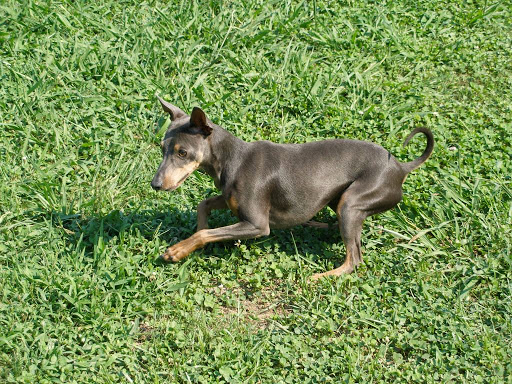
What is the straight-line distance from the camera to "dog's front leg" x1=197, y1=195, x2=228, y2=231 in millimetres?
6531

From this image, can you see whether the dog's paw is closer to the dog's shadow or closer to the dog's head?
the dog's shadow

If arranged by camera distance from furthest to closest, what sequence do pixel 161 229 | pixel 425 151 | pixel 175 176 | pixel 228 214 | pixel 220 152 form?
pixel 228 214, pixel 161 229, pixel 425 151, pixel 220 152, pixel 175 176

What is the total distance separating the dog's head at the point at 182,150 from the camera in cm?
595

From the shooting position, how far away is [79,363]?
17.0 feet

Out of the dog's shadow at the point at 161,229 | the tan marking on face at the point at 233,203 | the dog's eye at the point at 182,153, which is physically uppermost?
the dog's eye at the point at 182,153

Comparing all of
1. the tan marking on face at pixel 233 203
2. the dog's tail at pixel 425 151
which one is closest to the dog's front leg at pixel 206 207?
the tan marking on face at pixel 233 203

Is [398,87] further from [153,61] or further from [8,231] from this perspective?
Result: [8,231]

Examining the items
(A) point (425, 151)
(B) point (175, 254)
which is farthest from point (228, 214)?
(A) point (425, 151)

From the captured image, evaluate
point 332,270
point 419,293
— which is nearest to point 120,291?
point 332,270

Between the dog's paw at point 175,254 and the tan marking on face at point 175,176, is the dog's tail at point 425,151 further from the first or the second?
the dog's paw at point 175,254

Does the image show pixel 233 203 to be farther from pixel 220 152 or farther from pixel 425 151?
pixel 425 151

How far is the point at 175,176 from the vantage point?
5.98 metres

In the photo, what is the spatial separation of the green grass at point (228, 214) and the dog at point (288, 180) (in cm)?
32

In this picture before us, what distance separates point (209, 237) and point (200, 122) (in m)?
1.04
